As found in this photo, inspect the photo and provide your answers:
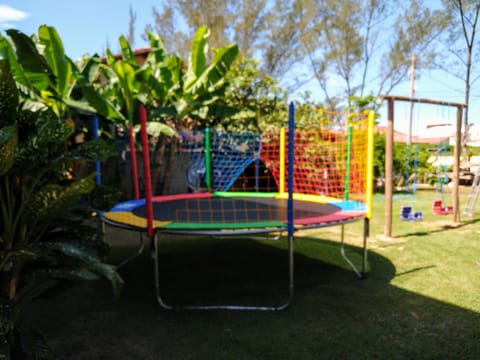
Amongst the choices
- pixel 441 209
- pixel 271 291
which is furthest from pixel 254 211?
pixel 441 209

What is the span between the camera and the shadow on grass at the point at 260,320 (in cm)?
170

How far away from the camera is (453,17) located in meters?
5.96

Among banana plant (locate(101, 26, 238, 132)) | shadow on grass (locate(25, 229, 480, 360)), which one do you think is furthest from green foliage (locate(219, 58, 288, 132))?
shadow on grass (locate(25, 229, 480, 360))

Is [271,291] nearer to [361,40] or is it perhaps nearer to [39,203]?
[39,203]

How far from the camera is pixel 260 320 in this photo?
2.03 m

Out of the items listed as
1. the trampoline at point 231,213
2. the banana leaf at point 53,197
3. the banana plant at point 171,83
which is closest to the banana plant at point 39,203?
the banana leaf at point 53,197

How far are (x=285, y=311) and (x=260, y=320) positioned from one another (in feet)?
0.61

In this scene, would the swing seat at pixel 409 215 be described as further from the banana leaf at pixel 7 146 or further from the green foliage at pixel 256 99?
the banana leaf at pixel 7 146

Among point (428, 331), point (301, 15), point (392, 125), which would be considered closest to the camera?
point (428, 331)

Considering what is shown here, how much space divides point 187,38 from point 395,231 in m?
10.6

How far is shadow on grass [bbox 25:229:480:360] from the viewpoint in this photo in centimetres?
170

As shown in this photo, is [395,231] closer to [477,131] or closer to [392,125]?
[392,125]

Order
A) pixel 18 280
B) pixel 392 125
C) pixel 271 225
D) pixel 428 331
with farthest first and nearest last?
1. pixel 392 125
2. pixel 271 225
3. pixel 428 331
4. pixel 18 280

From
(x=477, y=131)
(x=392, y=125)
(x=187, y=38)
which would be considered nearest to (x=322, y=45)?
(x=187, y=38)
